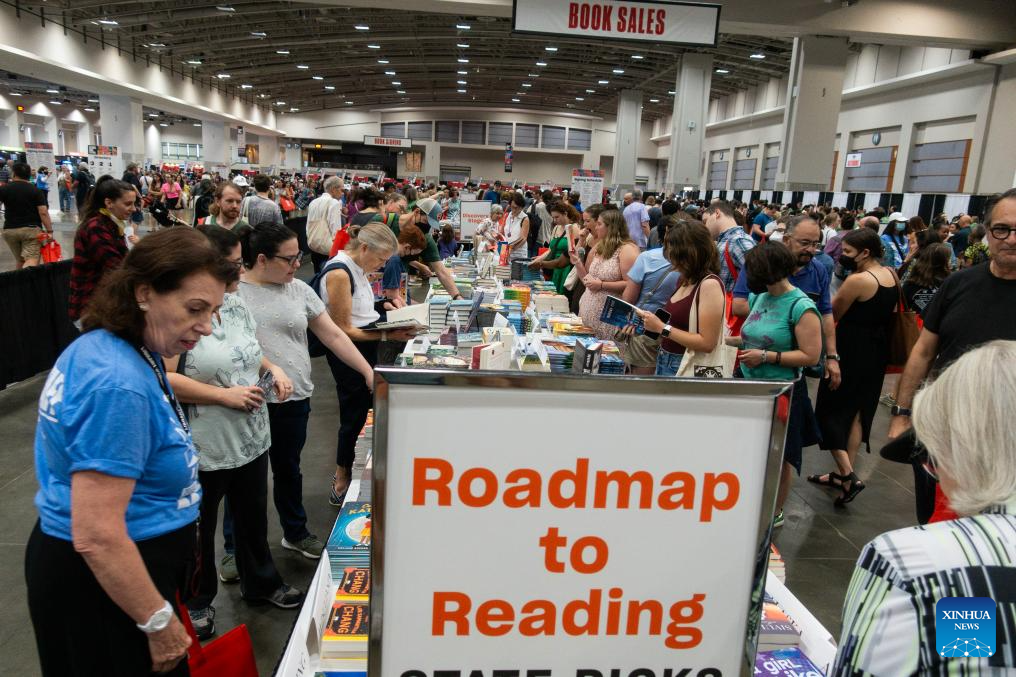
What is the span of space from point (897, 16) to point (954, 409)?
12.8 metres

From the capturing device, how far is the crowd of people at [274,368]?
1269 millimetres

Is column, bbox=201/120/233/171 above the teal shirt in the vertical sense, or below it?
above

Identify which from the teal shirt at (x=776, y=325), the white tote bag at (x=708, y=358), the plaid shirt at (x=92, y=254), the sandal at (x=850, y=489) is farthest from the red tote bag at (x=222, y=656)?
the sandal at (x=850, y=489)

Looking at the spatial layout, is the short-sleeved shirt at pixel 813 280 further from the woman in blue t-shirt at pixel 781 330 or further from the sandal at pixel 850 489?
the sandal at pixel 850 489

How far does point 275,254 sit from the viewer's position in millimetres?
2588

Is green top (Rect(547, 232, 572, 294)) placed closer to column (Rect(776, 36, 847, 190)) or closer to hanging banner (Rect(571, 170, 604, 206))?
hanging banner (Rect(571, 170, 604, 206))

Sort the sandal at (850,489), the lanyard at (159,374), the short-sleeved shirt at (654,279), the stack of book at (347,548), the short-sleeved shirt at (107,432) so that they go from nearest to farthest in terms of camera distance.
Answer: the short-sleeved shirt at (107,432) < the lanyard at (159,374) < the stack of book at (347,548) < the sandal at (850,489) < the short-sleeved shirt at (654,279)

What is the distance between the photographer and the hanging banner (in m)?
12.7

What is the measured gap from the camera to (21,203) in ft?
26.3

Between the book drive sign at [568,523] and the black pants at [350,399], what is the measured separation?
104 inches

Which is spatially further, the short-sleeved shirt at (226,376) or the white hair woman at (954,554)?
the short-sleeved shirt at (226,376)

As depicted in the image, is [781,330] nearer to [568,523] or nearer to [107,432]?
[568,523]

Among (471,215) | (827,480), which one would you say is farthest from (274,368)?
(471,215)

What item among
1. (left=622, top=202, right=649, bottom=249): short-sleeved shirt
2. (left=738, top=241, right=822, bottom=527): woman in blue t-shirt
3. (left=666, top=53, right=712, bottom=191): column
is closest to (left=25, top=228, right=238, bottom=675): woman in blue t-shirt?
(left=738, top=241, right=822, bottom=527): woman in blue t-shirt
